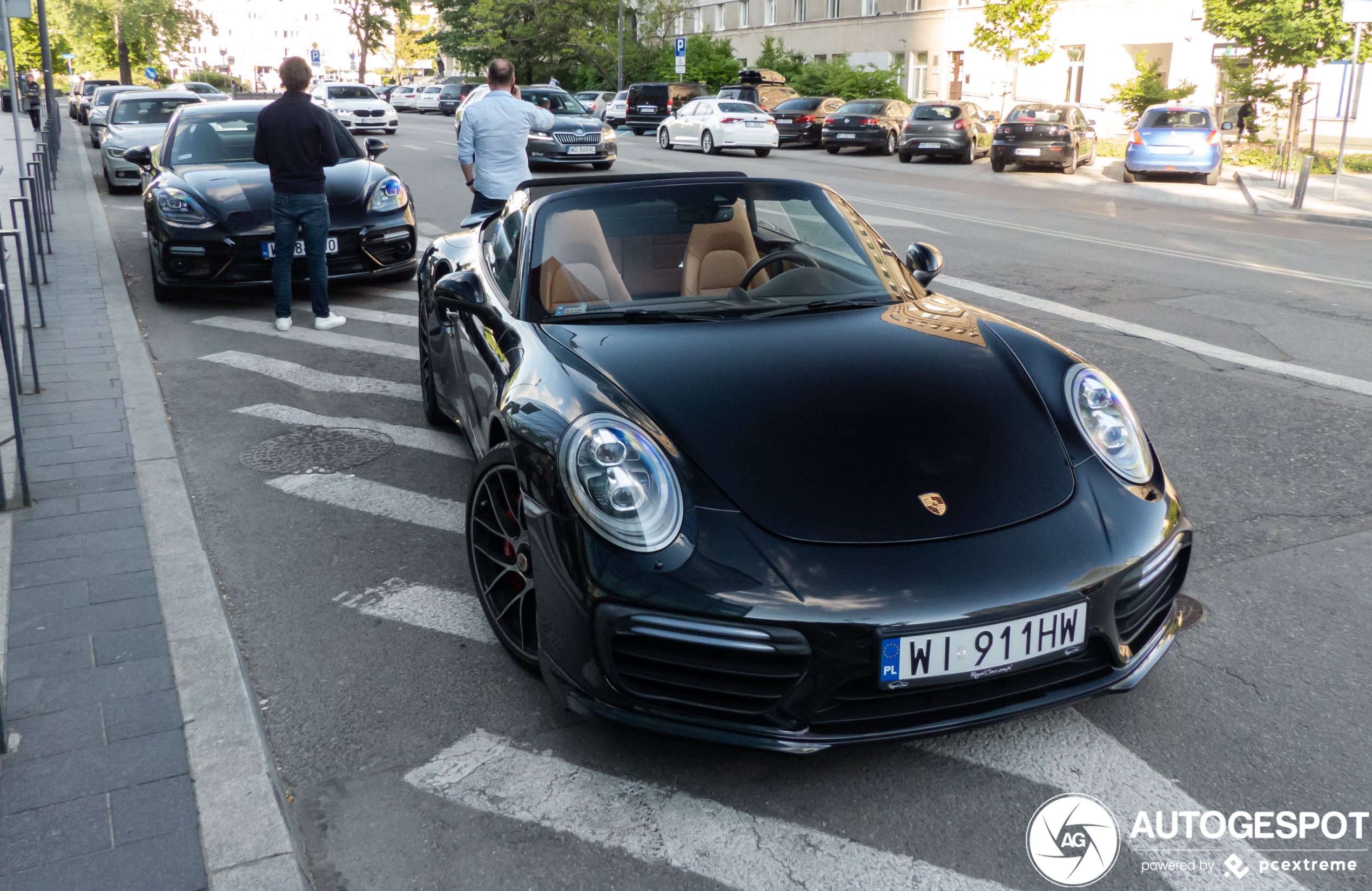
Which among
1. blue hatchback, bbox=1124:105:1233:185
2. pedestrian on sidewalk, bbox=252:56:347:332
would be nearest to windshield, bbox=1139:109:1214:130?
blue hatchback, bbox=1124:105:1233:185

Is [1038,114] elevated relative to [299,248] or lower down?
elevated

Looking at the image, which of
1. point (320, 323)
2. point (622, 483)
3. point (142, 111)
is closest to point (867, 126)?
point (142, 111)

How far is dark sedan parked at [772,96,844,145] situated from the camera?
32.2 m

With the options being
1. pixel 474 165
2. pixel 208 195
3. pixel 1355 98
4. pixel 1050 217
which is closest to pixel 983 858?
pixel 474 165

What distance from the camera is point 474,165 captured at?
874 cm

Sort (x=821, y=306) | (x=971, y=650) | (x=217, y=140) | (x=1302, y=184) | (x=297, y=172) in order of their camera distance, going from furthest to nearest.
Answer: (x=1302, y=184)
(x=217, y=140)
(x=297, y=172)
(x=821, y=306)
(x=971, y=650)

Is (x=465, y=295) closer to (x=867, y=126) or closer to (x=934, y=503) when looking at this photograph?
(x=934, y=503)

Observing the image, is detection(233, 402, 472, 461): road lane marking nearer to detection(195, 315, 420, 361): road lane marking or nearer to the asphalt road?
the asphalt road

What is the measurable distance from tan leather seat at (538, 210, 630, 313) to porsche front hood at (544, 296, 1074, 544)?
0.74ft

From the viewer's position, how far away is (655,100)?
→ 125ft

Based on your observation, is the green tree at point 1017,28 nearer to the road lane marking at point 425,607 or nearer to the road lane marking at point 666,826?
the road lane marking at point 425,607

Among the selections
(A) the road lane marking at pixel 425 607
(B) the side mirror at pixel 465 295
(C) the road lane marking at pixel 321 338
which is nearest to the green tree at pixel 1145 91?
(C) the road lane marking at pixel 321 338

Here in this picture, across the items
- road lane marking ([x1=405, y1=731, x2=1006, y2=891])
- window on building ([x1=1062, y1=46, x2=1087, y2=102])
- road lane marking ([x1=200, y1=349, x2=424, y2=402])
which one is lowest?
road lane marking ([x1=405, y1=731, x2=1006, y2=891])

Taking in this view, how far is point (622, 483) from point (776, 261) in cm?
163
